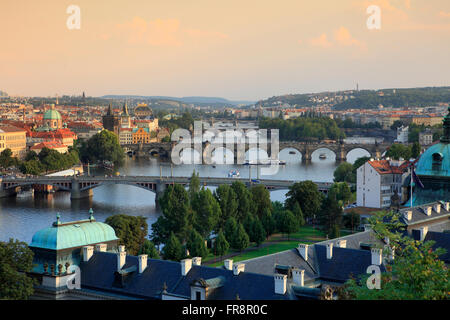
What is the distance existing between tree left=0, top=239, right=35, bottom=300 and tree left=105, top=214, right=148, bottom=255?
12.0 m

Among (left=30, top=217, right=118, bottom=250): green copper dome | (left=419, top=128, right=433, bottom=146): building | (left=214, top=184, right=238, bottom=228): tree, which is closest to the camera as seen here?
(left=30, top=217, right=118, bottom=250): green copper dome

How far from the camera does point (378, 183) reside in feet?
146

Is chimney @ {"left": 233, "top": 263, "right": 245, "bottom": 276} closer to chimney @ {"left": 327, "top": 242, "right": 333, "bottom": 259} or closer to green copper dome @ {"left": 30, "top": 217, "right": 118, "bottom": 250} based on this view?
chimney @ {"left": 327, "top": 242, "right": 333, "bottom": 259}

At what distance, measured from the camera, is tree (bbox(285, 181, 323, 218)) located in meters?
41.3

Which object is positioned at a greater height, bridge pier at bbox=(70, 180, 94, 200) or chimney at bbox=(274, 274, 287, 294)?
chimney at bbox=(274, 274, 287, 294)

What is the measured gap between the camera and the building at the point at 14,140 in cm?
8747

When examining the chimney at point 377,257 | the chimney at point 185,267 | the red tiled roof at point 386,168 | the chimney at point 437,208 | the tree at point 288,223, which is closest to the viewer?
the chimney at point 185,267

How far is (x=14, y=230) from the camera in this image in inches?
1624

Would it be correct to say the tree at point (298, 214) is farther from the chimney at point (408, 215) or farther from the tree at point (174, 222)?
the chimney at point (408, 215)

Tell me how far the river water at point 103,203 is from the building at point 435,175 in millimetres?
18167

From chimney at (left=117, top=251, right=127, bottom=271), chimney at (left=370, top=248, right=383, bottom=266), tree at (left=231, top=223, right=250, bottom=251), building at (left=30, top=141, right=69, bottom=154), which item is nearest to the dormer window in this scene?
tree at (left=231, top=223, right=250, bottom=251)

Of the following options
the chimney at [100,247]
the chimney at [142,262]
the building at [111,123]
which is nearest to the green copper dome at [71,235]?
the chimney at [100,247]
